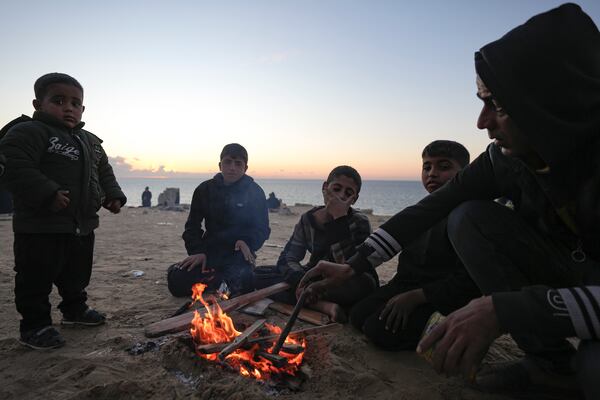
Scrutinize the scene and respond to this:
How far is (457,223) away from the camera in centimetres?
226

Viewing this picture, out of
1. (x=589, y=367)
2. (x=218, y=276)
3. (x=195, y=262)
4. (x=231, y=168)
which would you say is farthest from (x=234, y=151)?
(x=589, y=367)

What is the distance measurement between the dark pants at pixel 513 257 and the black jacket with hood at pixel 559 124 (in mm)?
94

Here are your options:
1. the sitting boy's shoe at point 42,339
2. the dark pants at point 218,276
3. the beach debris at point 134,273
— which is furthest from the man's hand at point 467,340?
the beach debris at point 134,273

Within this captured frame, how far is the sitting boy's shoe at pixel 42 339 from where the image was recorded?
8.85 feet

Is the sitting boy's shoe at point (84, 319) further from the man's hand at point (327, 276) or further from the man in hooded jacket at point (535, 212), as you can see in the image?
the man in hooded jacket at point (535, 212)

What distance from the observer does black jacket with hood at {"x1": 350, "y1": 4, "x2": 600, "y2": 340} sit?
1402 millimetres

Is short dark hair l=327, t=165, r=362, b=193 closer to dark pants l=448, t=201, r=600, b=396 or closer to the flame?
dark pants l=448, t=201, r=600, b=396

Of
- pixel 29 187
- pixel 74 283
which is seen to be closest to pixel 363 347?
pixel 74 283

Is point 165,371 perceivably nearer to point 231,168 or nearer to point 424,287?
point 424,287

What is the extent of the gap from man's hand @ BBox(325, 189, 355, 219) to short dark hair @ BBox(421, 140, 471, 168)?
1042 millimetres

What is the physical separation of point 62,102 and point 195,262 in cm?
236

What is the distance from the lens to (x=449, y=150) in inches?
138

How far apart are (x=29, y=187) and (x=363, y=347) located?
3082 mm

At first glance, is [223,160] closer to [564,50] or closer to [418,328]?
[418,328]
